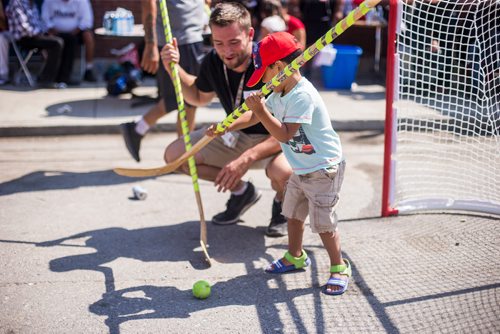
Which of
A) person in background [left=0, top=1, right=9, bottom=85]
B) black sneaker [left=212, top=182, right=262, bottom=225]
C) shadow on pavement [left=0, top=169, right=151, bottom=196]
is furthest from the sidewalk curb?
black sneaker [left=212, top=182, right=262, bottom=225]

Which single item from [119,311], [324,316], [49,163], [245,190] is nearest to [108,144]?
[49,163]

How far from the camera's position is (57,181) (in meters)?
5.71

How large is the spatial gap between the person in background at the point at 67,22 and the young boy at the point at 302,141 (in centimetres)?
583

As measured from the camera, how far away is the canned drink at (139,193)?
5262mm

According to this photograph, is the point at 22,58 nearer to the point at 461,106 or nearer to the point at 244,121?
the point at 244,121

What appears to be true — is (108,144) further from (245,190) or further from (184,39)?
(245,190)

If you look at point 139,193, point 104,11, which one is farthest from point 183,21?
point 104,11

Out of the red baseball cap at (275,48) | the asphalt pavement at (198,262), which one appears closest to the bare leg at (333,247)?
the asphalt pavement at (198,262)

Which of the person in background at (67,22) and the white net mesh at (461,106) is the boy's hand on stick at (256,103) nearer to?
the white net mesh at (461,106)

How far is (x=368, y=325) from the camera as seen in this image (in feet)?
11.1

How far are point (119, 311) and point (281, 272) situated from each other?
1.03m

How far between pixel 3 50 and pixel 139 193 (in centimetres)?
Answer: 454

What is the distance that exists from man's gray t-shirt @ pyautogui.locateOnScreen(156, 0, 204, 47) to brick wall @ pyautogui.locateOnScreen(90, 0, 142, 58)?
4541 mm

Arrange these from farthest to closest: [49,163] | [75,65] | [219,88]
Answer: [75,65], [49,163], [219,88]
